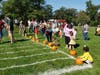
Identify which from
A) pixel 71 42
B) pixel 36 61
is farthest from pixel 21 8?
pixel 36 61

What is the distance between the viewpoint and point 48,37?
25562 mm

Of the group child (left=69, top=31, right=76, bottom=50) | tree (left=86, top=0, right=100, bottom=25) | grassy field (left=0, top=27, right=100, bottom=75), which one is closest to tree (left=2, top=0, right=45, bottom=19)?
tree (left=86, top=0, right=100, bottom=25)

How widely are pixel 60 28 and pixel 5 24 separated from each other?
29.9 ft

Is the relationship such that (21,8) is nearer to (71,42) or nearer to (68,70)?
(71,42)

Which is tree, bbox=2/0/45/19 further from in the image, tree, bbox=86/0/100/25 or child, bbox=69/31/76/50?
child, bbox=69/31/76/50

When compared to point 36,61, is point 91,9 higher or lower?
higher

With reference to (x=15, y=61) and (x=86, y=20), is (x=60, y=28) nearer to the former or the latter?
(x=15, y=61)

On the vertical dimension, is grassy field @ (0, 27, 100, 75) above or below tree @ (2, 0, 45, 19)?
below

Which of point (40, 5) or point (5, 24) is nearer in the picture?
point (5, 24)

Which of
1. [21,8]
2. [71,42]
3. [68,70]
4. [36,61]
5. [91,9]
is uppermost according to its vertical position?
[21,8]

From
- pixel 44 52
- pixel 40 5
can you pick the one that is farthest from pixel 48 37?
pixel 40 5

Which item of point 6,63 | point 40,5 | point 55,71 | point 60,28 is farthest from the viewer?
point 40,5

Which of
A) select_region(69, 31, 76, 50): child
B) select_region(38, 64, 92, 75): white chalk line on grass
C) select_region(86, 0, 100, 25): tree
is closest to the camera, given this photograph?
select_region(38, 64, 92, 75): white chalk line on grass

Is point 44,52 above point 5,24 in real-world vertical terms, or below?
→ below
